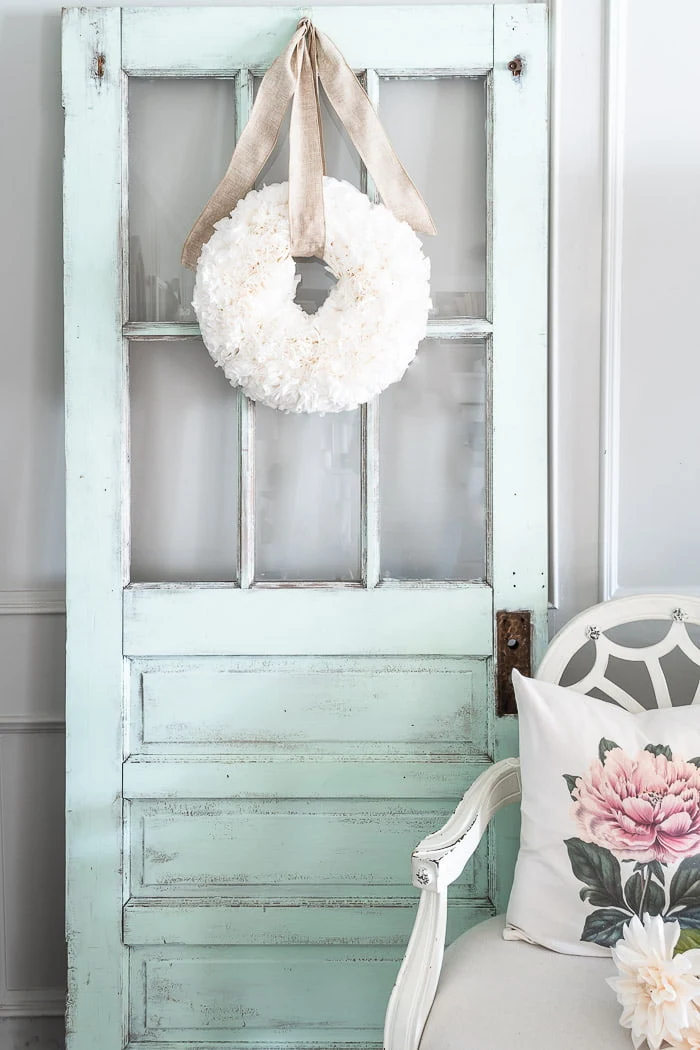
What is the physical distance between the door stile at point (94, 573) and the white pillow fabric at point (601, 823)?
780mm

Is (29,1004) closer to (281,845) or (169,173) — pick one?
(281,845)

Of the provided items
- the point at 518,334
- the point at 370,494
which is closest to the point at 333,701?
the point at 370,494

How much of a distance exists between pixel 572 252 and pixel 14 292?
1122mm

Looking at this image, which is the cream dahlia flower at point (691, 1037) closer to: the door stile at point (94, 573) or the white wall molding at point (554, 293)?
the white wall molding at point (554, 293)

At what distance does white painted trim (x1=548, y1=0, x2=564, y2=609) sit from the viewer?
1545 millimetres

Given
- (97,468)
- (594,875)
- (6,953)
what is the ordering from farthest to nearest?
(6,953), (97,468), (594,875)

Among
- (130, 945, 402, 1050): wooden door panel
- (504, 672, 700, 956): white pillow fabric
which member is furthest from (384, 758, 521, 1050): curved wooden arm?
(130, 945, 402, 1050): wooden door panel

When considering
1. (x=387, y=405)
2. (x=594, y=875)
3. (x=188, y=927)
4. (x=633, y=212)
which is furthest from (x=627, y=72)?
(x=188, y=927)

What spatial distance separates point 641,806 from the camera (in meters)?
1.21

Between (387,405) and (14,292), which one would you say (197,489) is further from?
(14,292)

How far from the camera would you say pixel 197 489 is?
5.23 ft

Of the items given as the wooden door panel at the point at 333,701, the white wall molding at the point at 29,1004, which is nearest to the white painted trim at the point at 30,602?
the wooden door panel at the point at 333,701

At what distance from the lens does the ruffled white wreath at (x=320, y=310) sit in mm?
1381

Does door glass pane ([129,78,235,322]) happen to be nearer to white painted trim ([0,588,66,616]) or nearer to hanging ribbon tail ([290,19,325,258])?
hanging ribbon tail ([290,19,325,258])
